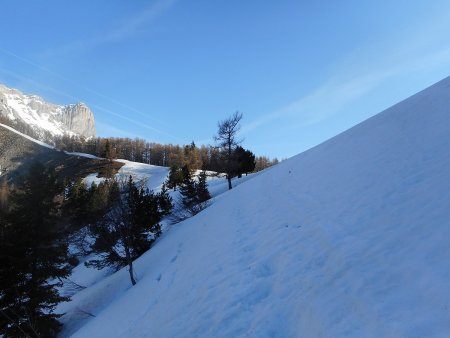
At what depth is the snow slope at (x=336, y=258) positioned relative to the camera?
536cm

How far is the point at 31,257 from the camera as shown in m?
16.8

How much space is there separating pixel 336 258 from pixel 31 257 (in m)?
15.4

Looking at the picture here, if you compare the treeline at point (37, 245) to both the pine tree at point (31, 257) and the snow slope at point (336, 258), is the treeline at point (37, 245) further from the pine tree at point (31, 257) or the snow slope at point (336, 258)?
the snow slope at point (336, 258)

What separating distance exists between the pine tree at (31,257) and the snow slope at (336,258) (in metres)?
3.97

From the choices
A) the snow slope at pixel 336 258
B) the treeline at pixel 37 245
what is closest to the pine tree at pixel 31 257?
the treeline at pixel 37 245

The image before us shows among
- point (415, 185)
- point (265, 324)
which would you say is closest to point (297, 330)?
point (265, 324)

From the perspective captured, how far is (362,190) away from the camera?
10.2m

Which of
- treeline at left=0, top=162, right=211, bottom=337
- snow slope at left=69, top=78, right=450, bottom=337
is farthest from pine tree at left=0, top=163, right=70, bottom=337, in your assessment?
snow slope at left=69, top=78, right=450, bottom=337

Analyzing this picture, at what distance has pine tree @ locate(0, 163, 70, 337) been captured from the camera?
16.1m

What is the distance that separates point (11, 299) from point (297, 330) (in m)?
15.9

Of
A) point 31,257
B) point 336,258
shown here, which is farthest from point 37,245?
point 336,258

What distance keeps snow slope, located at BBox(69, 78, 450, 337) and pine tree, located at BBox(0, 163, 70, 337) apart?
3.97 metres

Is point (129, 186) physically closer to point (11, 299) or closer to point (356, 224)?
point (11, 299)

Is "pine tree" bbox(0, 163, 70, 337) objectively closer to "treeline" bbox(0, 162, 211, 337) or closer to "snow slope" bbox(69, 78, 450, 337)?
"treeline" bbox(0, 162, 211, 337)
